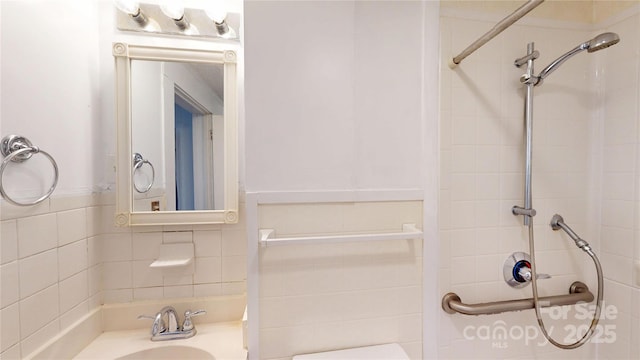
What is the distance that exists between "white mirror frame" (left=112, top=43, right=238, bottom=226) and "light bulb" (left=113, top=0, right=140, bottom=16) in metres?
0.13

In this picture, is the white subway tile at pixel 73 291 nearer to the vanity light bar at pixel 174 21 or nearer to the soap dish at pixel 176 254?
the soap dish at pixel 176 254

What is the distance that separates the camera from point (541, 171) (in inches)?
45.6

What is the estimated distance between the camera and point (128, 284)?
1.12 m

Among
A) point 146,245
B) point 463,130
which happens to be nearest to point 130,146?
point 146,245

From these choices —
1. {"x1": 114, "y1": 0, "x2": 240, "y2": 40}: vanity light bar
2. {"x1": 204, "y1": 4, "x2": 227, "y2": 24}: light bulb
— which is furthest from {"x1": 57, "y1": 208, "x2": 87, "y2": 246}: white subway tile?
{"x1": 204, "y1": 4, "x2": 227, "y2": 24}: light bulb

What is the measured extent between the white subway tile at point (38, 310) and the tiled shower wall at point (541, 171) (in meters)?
1.38

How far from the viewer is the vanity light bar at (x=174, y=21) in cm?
109

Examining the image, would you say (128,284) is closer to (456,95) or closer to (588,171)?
(456,95)

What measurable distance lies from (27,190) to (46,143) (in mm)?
166

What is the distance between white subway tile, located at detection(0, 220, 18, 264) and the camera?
28.8 inches

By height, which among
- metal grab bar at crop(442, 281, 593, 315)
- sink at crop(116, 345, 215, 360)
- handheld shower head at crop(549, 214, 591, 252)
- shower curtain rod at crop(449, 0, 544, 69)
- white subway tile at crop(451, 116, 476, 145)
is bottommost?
sink at crop(116, 345, 215, 360)

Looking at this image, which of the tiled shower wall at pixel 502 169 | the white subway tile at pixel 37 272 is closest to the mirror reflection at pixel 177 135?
the white subway tile at pixel 37 272

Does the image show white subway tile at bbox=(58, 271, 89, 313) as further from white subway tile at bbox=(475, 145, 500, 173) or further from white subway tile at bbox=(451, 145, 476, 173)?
white subway tile at bbox=(475, 145, 500, 173)

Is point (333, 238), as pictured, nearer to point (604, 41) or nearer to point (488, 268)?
point (488, 268)
